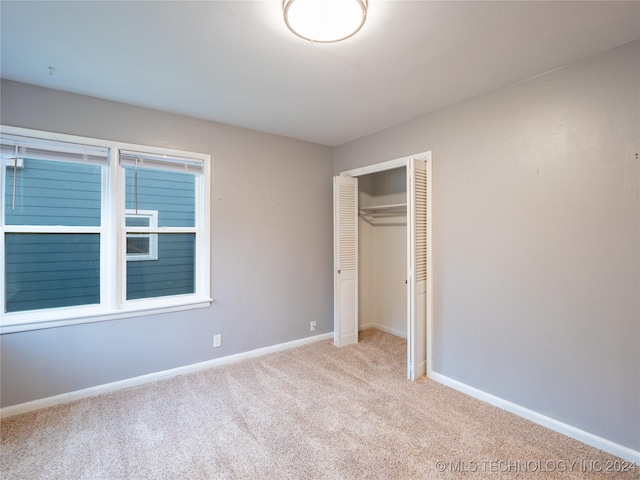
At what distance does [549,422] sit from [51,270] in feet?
13.3

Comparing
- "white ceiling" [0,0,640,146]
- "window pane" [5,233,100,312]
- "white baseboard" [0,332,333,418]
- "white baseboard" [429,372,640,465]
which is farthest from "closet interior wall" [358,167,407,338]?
"window pane" [5,233,100,312]

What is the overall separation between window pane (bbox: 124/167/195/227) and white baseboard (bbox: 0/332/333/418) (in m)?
1.43

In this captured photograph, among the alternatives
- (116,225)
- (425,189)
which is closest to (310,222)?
(425,189)

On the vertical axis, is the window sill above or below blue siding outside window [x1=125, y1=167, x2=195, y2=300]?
below

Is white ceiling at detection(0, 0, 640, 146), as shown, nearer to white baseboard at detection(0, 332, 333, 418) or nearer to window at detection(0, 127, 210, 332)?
window at detection(0, 127, 210, 332)

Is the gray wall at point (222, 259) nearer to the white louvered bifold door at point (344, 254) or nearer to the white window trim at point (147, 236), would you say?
the white louvered bifold door at point (344, 254)

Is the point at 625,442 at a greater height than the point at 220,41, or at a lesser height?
lesser

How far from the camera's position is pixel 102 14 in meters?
1.68

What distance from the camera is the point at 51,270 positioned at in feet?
8.69

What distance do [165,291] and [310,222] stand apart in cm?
181

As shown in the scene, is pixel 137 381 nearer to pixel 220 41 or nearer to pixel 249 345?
pixel 249 345

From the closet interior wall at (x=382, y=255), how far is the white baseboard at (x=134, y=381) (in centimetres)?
123

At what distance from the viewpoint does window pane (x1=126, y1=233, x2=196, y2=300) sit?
2988 mm

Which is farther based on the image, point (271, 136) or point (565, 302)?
point (271, 136)
